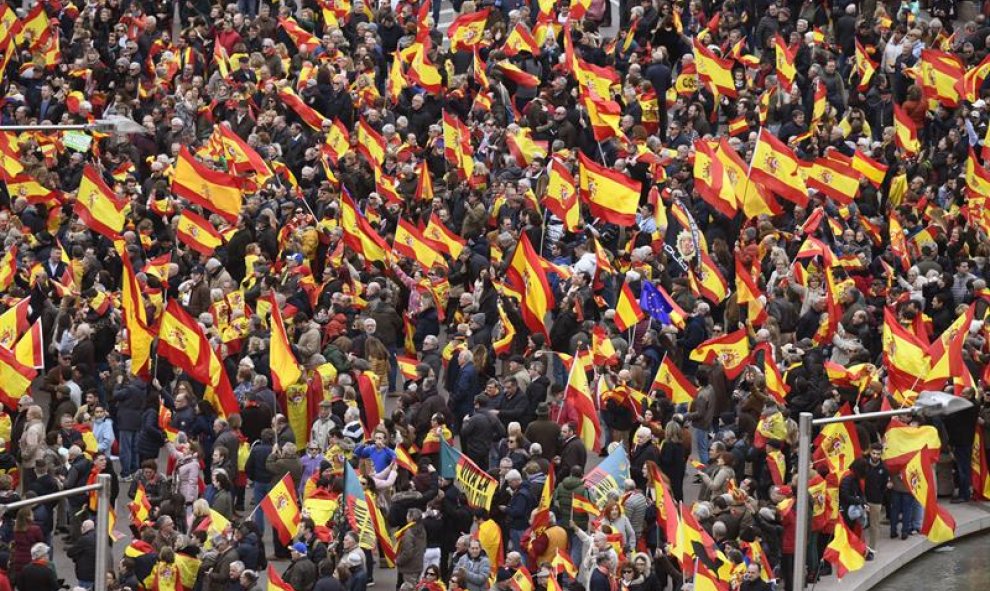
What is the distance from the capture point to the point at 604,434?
115 feet

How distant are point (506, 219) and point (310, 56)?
26.7 feet

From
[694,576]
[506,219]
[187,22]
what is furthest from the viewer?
[187,22]

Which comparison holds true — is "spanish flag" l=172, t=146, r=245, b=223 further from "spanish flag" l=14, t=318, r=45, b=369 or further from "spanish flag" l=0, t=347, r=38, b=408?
"spanish flag" l=0, t=347, r=38, b=408

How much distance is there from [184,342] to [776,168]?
9168 millimetres

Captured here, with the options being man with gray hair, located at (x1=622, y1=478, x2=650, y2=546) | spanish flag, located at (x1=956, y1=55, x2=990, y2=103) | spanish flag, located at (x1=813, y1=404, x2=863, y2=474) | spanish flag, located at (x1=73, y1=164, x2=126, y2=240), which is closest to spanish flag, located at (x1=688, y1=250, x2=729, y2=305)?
spanish flag, located at (x1=813, y1=404, x2=863, y2=474)

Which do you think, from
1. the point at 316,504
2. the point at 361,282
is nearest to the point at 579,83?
the point at 361,282

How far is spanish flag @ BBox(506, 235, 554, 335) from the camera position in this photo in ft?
113

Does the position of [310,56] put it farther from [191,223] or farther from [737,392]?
[737,392]

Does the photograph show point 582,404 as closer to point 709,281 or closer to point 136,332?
point 709,281

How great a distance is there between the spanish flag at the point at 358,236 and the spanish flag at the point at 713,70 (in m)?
8.07

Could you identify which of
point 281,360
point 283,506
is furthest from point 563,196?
point 283,506

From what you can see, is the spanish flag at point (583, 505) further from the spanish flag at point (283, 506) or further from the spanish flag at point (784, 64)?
the spanish flag at point (784, 64)

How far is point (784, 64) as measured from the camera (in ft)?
139

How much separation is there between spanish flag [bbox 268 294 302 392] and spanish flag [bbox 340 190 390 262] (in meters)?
4.00
